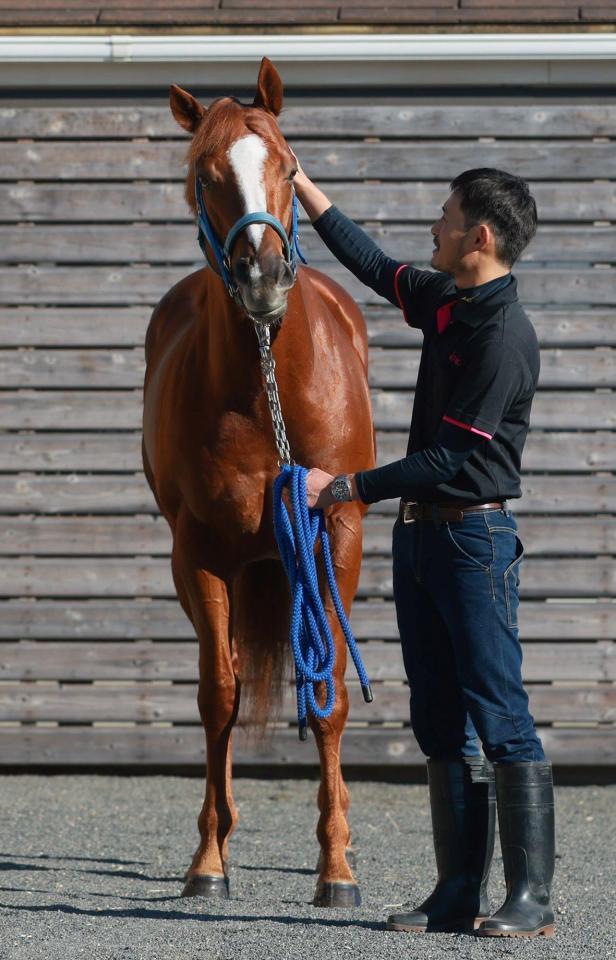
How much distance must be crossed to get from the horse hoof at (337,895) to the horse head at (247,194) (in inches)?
61.6

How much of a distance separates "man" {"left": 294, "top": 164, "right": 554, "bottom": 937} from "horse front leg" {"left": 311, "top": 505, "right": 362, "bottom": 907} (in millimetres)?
490

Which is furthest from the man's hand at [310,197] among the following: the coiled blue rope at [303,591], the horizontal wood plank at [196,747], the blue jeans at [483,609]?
the horizontal wood plank at [196,747]

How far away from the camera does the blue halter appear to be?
319 cm

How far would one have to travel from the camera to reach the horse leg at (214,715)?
374cm

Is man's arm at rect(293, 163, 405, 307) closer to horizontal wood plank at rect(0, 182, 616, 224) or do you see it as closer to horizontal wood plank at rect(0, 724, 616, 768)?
horizontal wood plank at rect(0, 182, 616, 224)

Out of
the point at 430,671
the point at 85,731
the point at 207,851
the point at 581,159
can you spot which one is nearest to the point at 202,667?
the point at 207,851

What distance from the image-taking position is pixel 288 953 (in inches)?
113

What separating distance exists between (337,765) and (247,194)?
1676mm

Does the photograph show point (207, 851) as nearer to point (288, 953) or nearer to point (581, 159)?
point (288, 953)

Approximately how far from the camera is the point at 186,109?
141 inches

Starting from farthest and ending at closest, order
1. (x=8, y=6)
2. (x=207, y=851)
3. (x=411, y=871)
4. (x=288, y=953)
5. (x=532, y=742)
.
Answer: (x=8, y=6) < (x=411, y=871) < (x=207, y=851) < (x=532, y=742) < (x=288, y=953)

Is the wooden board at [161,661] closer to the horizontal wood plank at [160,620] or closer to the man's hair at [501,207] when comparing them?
the horizontal wood plank at [160,620]

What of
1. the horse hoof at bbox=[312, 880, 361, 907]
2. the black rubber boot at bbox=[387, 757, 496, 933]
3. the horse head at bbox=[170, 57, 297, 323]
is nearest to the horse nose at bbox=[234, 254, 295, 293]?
the horse head at bbox=[170, 57, 297, 323]

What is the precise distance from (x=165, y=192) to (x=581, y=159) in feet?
6.17
